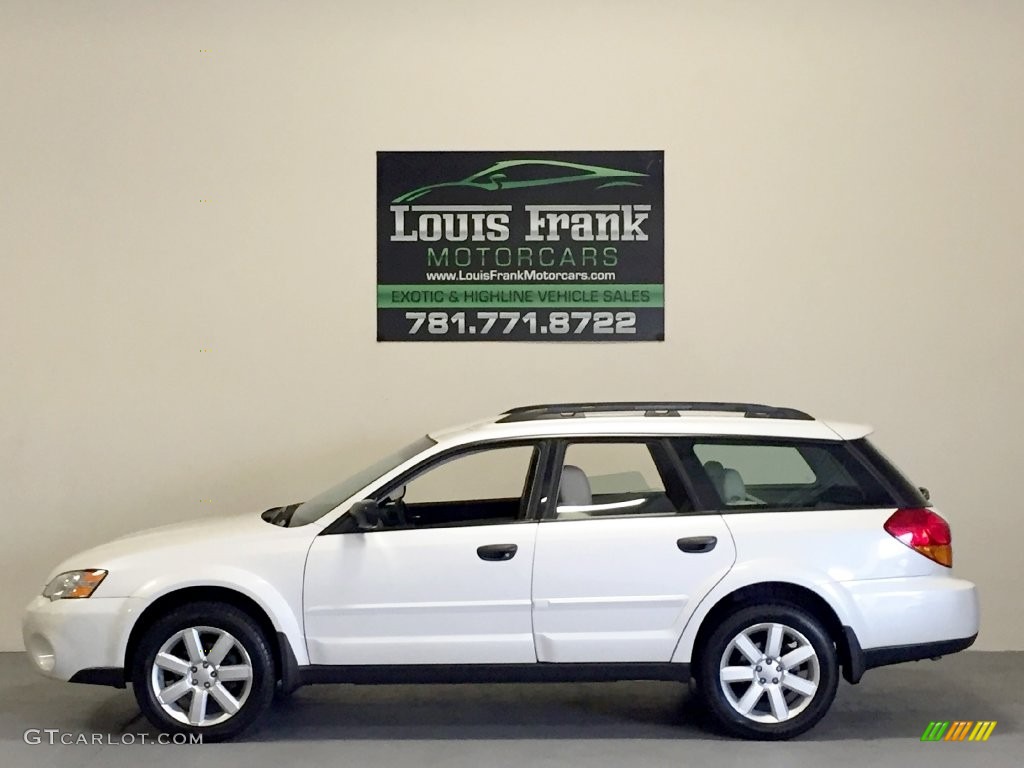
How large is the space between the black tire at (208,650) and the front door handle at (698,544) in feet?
6.63

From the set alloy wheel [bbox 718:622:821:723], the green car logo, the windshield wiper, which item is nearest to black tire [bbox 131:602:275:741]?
the windshield wiper

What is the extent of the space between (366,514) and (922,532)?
2.62 meters

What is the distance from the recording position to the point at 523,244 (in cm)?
778

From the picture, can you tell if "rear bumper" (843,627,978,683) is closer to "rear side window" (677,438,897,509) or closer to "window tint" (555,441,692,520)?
"rear side window" (677,438,897,509)

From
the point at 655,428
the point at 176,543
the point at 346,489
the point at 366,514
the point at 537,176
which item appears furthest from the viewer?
the point at 537,176

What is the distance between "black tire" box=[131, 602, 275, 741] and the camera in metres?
5.49

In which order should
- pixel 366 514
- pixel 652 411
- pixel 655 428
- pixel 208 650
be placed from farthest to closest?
1. pixel 652 411
2. pixel 655 428
3. pixel 208 650
4. pixel 366 514

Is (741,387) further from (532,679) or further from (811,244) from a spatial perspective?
(532,679)

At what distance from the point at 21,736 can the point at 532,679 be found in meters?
2.59

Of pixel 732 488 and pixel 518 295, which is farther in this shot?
pixel 518 295

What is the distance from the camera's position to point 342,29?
7.77 meters

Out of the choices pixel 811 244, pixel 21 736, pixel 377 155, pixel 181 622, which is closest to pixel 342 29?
pixel 377 155

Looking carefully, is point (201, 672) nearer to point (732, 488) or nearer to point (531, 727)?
point (531, 727)

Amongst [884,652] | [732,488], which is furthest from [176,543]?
[884,652]
